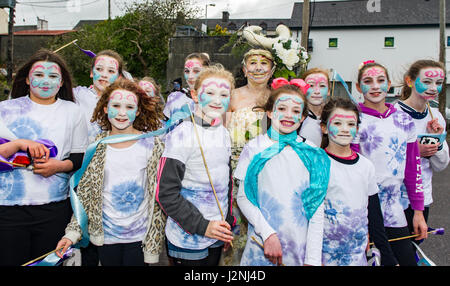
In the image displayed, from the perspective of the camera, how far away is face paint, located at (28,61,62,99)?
8.14 feet

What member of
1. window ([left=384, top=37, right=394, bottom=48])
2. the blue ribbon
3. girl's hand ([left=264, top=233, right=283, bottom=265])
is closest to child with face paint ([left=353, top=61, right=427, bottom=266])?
girl's hand ([left=264, top=233, right=283, bottom=265])

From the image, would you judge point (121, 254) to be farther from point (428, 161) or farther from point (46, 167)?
point (428, 161)

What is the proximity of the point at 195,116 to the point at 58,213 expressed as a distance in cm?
118

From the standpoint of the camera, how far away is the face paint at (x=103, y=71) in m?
3.26

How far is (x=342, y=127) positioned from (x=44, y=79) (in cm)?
210

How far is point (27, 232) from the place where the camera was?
236 centimetres

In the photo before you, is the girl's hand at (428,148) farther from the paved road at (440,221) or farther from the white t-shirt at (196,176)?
the white t-shirt at (196,176)

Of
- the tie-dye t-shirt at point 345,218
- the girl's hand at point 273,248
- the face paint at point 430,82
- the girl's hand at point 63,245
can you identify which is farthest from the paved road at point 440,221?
the girl's hand at point 63,245

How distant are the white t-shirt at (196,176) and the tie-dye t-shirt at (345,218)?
27.8 inches

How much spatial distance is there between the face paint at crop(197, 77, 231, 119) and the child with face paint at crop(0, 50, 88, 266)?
968 mm

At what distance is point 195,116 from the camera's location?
2.42 m
